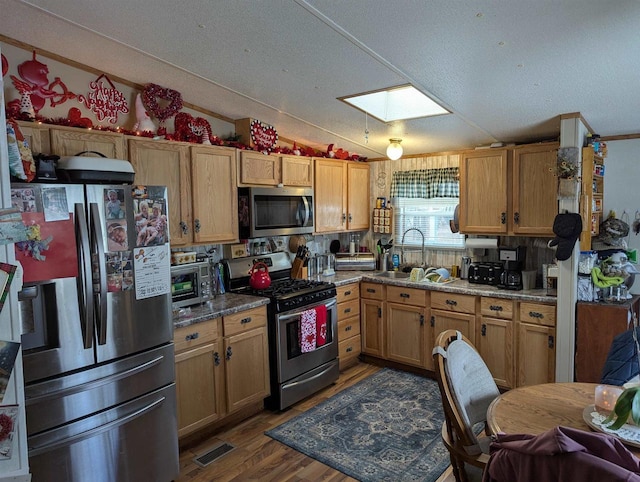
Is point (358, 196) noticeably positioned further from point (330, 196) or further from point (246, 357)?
point (246, 357)

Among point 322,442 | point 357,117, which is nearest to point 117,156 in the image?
point 357,117

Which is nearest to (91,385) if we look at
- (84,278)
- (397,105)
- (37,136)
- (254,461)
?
(84,278)

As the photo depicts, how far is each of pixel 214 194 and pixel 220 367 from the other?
131 centimetres

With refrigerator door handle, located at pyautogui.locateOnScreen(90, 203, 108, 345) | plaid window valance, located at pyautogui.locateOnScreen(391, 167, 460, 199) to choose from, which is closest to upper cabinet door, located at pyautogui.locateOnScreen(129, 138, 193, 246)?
refrigerator door handle, located at pyautogui.locateOnScreen(90, 203, 108, 345)

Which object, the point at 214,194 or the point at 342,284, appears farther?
the point at 342,284

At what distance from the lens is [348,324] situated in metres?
4.41

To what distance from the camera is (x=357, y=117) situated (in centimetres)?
370

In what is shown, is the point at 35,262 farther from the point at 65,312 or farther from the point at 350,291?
the point at 350,291

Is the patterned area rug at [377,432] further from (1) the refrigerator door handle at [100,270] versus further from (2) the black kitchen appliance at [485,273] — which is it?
(1) the refrigerator door handle at [100,270]

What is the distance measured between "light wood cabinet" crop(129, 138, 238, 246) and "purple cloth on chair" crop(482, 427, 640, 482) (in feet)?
8.83

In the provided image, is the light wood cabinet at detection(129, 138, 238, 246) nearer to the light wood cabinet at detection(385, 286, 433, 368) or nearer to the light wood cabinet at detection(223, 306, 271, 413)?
Result: the light wood cabinet at detection(223, 306, 271, 413)

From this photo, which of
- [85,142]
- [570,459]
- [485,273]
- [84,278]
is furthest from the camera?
[485,273]

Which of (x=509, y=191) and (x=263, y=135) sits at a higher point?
(x=263, y=135)

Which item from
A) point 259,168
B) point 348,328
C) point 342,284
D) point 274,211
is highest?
point 259,168
